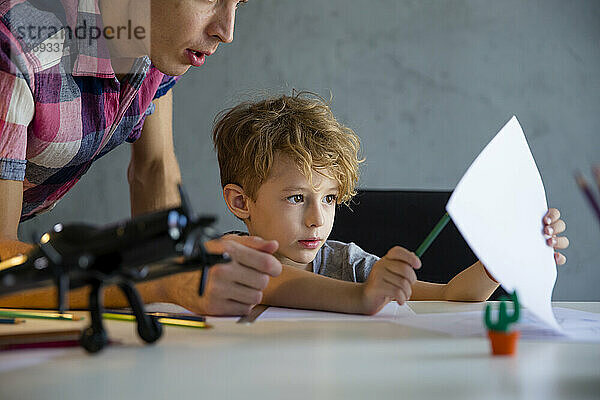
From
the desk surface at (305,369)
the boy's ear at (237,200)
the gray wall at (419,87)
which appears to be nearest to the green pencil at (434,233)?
the desk surface at (305,369)

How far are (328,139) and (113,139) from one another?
438 millimetres

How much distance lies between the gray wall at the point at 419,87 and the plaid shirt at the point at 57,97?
3.99 feet

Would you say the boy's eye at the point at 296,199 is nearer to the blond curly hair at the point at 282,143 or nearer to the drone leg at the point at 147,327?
the blond curly hair at the point at 282,143

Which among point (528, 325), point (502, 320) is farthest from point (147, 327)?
point (528, 325)

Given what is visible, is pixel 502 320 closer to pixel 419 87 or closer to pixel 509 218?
pixel 509 218

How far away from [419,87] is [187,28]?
5.24ft

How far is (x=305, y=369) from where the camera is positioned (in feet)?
1.39

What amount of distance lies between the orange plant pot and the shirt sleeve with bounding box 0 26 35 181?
27.0 inches

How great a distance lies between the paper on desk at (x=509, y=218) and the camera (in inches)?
21.8

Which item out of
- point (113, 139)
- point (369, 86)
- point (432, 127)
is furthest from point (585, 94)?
point (113, 139)

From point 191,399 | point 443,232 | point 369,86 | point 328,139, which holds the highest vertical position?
point 369,86

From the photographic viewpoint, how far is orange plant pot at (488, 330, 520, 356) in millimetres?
463

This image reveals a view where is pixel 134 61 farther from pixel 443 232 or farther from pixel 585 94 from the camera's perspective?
pixel 585 94

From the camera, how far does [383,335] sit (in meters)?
0.57
